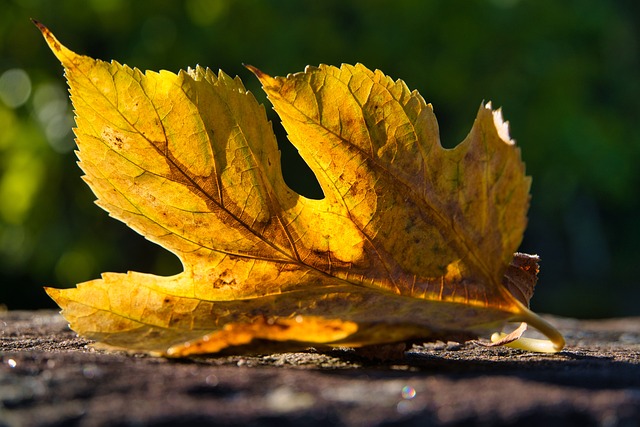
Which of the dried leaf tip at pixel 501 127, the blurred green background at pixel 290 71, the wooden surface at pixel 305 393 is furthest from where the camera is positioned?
the blurred green background at pixel 290 71

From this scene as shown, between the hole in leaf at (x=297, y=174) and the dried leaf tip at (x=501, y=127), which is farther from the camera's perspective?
the hole in leaf at (x=297, y=174)

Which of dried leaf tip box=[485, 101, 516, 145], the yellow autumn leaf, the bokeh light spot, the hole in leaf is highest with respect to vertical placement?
the bokeh light spot

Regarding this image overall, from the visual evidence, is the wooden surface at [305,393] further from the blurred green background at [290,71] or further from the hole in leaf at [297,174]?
the hole in leaf at [297,174]

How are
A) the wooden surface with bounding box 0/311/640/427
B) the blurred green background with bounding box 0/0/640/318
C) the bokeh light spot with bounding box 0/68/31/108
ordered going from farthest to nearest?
the bokeh light spot with bounding box 0/68/31/108
the blurred green background with bounding box 0/0/640/318
the wooden surface with bounding box 0/311/640/427

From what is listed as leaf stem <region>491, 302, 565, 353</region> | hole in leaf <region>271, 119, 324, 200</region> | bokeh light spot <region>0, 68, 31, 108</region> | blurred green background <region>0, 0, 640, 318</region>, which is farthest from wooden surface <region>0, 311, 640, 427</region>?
hole in leaf <region>271, 119, 324, 200</region>

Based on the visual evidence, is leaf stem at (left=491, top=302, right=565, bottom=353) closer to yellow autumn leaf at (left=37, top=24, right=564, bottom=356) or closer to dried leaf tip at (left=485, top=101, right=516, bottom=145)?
yellow autumn leaf at (left=37, top=24, right=564, bottom=356)

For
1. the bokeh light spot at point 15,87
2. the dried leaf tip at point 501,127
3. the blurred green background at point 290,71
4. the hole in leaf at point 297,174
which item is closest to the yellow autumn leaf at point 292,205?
the dried leaf tip at point 501,127

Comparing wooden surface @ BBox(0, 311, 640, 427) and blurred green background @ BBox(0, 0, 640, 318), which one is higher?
blurred green background @ BBox(0, 0, 640, 318)
